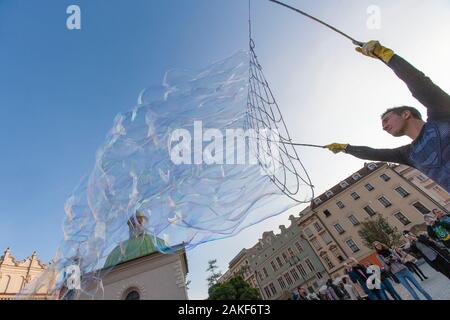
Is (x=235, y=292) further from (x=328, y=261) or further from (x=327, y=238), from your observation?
(x=327, y=238)

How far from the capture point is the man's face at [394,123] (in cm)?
333

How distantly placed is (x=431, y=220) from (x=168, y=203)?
7.61m

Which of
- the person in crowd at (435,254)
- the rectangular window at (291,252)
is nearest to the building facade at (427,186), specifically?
the rectangular window at (291,252)

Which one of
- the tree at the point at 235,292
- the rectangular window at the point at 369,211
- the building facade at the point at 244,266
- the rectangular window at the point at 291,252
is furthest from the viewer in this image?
the building facade at the point at 244,266

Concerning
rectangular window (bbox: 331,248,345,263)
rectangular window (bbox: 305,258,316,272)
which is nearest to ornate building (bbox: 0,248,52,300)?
rectangular window (bbox: 305,258,316,272)

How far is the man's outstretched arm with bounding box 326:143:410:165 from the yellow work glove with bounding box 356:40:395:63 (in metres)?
1.35

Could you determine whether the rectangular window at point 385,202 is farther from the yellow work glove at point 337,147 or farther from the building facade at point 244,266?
the yellow work glove at point 337,147

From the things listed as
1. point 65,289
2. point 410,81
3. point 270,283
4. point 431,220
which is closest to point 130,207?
point 65,289

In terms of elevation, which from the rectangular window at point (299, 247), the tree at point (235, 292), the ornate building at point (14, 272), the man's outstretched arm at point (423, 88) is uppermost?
the ornate building at point (14, 272)

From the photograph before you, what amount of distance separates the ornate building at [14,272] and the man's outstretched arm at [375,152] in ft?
138

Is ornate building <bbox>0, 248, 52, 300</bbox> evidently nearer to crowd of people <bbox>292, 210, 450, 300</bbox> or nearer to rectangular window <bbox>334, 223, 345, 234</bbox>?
crowd of people <bbox>292, 210, 450, 300</bbox>
